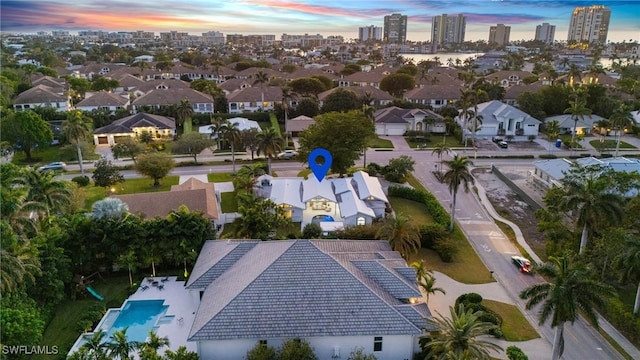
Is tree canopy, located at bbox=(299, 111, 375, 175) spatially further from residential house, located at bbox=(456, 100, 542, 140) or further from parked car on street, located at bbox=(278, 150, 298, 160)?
residential house, located at bbox=(456, 100, 542, 140)

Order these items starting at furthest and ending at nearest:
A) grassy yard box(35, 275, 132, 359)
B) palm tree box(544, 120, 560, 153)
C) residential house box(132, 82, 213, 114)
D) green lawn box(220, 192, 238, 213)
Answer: residential house box(132, 82, 213, 114), palm tree box(544, 120, 560, 153), green lawn box(220, 192, 238, 213), grassy yard box(35, 275, 132, 359)

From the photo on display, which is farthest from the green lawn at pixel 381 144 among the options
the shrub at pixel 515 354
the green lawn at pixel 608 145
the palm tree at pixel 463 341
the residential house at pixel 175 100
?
the palm tree at pixel 463 341

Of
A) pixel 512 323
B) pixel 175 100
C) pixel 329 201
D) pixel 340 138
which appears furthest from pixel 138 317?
pixel 175 100

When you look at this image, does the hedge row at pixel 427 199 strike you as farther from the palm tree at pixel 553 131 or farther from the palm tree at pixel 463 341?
the palm tree at pixel 553 131

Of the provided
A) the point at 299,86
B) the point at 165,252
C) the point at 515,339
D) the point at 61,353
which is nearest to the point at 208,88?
the point at 299,86

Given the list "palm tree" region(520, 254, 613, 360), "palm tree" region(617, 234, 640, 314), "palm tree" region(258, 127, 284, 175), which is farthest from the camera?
"palm tree" region(258, 127, 284, 175)

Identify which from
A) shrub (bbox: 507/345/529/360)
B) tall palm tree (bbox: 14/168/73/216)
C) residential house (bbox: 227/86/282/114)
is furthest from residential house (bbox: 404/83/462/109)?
shrub (bbox: 507/345/529/360)

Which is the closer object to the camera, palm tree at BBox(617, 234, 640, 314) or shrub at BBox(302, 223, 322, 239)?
palm tree at BBox(617, 234, 640, 314)
